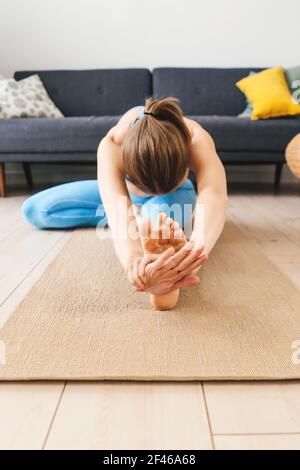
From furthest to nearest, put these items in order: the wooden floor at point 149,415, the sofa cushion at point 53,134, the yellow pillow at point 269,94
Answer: the yellow pillow at point 269,94
the sofa cushion at point 53,134
the wooden floor at point 149,415

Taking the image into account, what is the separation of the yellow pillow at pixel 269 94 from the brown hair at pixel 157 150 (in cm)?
178

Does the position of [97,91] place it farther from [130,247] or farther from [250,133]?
[130,247]

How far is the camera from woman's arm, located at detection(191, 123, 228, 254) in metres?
1.05

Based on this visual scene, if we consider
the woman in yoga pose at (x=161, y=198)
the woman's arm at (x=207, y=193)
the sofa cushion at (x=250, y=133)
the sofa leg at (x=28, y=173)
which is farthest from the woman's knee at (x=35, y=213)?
the sofa leg at (x=28, y=173)

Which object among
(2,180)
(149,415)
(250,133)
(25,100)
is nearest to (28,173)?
(2,180)

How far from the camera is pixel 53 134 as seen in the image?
2543 millimetres

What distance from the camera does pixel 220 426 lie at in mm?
603

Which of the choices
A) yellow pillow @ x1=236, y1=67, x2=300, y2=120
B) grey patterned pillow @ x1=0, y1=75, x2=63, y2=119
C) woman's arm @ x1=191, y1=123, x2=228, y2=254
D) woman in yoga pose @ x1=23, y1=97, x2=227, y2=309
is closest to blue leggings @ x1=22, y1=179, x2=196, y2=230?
woman in yoga pose @ x1=23, y1=97, x2=227, y2=309

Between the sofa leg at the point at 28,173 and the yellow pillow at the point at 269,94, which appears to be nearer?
the yellow pillow at the point at 269,94

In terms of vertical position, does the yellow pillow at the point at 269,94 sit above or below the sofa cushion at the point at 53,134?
above

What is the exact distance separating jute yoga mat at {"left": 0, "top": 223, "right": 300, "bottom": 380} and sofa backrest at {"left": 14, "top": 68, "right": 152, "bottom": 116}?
2184 millimetres

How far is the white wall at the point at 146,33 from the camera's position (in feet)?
10.6

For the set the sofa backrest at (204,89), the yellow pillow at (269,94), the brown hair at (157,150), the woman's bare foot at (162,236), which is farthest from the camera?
the sofa backrest at (204,89)

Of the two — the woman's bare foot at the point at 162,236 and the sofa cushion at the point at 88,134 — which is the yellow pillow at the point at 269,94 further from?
the woman's bare foot at the point at 162,236
